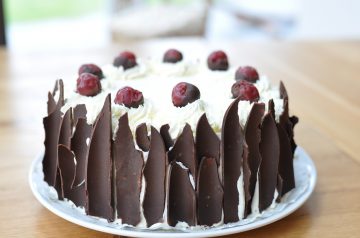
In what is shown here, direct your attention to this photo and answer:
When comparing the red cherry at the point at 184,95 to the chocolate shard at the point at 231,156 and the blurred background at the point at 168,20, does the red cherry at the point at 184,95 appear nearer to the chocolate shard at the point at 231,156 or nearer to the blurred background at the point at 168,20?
the chocolate shard at the point at 231,156

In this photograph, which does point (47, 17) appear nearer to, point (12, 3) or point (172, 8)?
point (12, 3)

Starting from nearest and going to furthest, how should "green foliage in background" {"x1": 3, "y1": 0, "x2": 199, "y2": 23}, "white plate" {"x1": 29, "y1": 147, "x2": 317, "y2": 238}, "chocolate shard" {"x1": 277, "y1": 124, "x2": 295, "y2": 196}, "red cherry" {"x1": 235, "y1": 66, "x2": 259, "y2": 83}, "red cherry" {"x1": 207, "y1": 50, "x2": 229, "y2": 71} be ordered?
1. "white plate" {"x1": 29, "y1": 147, "x2": 317, "y2": 238}
2. "chocolate shard" {"x1": 277, "y1": 124, "x2": 295, "y2": 196}
3. "red cherry" {"x1": 235, "y1": 66, "x2": 259, "y2": 83}
4. "red cherry" {"x1": 207, "y1": 50, "x2": 229, "y2": 71}
5. "green foliage in background" {"x1": 3, "y1": 0, "x2": 199, "y2": 23}

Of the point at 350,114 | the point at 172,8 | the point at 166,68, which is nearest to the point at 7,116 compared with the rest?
the point at 166,68

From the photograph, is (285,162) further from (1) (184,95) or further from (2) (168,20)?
(2) (168,20)

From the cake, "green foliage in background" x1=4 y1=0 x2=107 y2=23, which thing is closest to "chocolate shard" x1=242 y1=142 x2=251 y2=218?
the cake

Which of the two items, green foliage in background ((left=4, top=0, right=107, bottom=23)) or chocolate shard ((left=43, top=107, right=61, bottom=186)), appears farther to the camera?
green foliage in background ((left=4, top=0, right=107, bottom=23))

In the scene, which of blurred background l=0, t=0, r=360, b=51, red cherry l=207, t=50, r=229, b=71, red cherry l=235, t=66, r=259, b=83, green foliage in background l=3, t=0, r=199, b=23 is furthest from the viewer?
green foliage in background l=3, t=0, r=199, b=23

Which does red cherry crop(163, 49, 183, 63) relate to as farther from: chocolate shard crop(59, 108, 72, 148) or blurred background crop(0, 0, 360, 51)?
blurred background crop(0, 0, 360, 51)

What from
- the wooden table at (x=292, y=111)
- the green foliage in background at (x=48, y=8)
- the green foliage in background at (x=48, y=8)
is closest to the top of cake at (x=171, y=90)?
the wooden table at (x=292, y=111)
